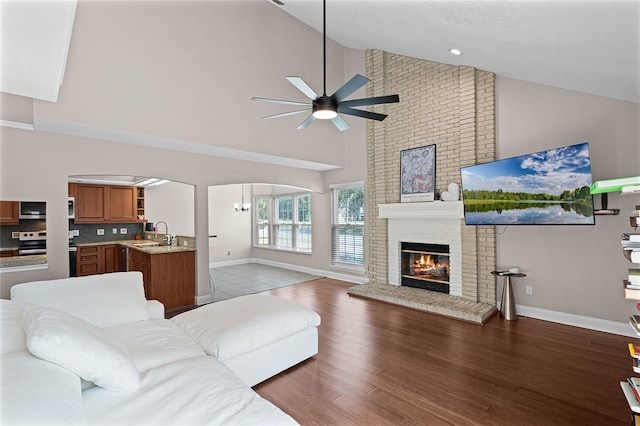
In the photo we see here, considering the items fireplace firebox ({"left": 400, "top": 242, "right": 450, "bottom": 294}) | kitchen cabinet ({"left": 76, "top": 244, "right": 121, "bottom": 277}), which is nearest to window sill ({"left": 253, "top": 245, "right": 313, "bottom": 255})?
fireplace firebox ({"left": 400, "top": 242, "right": 450, "bottom": 294})

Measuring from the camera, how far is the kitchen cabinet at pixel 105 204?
21.2 ft

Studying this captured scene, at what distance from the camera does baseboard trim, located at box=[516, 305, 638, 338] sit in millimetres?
3549

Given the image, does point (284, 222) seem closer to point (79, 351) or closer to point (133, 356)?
point (133, 356)

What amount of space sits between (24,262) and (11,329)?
8.85ft

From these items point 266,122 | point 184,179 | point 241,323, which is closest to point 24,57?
point 241,323

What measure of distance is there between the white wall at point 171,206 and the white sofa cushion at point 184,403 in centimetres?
608

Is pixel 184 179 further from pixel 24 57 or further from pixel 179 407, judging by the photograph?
pixel 179 407

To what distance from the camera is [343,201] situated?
22.7 ft

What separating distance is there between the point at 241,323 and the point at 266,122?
3498 mm

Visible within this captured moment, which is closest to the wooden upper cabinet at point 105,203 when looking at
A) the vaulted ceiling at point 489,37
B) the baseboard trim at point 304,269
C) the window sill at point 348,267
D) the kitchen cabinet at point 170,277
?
the kitchen cabinet at point 170,277

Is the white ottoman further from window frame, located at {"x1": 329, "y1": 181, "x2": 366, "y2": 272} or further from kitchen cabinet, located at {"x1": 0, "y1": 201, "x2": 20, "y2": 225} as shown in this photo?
window frame, located at {"x1": 329, "y1": 181, "x2": 366, "y2": 272}

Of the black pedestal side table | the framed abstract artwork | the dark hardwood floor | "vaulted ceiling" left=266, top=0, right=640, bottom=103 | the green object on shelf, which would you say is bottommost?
the dark hardwood floor

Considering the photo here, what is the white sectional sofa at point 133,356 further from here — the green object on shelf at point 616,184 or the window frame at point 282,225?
the window frame at point 282,225

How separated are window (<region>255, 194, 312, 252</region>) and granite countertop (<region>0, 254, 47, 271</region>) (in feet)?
16.9
